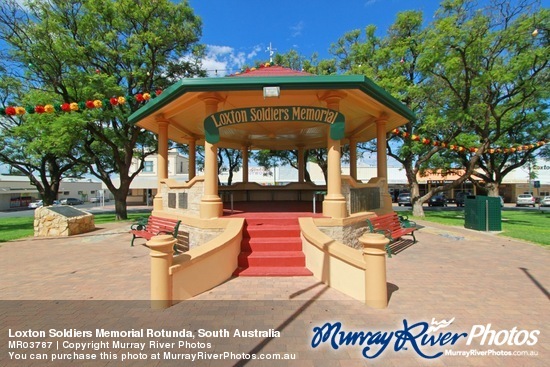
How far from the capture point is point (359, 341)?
3096 millimetres

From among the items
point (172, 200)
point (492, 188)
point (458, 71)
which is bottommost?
point (172, 200)

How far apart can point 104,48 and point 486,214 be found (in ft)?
68.1

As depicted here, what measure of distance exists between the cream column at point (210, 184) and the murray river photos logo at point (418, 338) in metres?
4.20

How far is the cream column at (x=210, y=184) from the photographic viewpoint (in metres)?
6.72

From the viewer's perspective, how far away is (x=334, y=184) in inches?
266

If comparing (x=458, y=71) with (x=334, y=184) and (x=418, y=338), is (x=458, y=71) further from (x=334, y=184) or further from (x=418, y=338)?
(x=418, y=338)

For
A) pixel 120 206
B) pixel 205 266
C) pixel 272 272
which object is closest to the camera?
pixel 205 266

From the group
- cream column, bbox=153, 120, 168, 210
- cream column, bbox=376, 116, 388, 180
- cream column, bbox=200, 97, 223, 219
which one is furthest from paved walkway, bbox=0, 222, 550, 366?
cream column, bbox=376, 116, 388, 180

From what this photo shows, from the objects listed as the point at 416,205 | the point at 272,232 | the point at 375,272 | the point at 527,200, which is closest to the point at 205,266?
the point at 272,232

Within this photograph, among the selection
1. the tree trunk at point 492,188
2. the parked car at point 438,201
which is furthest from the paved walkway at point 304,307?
the parked car at point 438,201

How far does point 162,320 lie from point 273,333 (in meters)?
1.55

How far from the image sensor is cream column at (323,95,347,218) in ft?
21.6

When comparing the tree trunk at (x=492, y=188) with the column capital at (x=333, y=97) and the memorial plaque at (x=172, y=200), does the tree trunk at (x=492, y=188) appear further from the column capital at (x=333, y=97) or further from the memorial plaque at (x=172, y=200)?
the memorial plaque at (x=172, y=200)

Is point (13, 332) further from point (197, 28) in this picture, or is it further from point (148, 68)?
point (197, 28)
